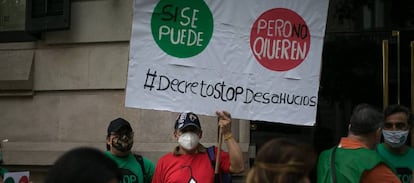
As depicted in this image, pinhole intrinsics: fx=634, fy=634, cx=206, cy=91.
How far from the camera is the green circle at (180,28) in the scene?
17.4 feet

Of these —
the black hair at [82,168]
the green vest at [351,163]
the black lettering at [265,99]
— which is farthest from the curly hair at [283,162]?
the black lettering at [265,99]

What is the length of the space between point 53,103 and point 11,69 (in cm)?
74

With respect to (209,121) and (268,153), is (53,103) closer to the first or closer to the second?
(209,121)

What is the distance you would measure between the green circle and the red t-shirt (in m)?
0.87

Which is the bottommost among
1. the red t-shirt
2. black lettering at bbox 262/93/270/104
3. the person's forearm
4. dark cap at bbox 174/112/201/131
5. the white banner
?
the red t-shirt

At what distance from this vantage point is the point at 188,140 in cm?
529

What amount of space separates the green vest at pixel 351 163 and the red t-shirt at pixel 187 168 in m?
1.21

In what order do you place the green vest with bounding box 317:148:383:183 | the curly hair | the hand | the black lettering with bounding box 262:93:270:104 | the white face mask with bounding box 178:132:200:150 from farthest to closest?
the black lettering with bounding box 262:93:270:104, the white face mask with bounding box 178:132:200:150, the hand, the green vest with bounding box 317:148:383:183, the curly hair

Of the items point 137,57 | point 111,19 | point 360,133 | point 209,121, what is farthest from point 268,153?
point 111,19

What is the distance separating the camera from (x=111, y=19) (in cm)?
755

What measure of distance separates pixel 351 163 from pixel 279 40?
66.7 inches

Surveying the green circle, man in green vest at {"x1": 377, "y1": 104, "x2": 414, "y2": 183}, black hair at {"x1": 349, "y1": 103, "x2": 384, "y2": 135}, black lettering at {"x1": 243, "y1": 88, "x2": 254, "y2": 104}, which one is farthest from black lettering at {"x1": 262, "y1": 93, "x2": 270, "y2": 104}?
black hair at {"x1": 349, "y1": 103, "x2": 384, "y2": 135}

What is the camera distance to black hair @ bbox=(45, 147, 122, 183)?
90.0 inches

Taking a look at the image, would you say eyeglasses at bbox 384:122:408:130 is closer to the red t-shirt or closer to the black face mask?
the red t-shirt
